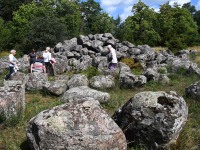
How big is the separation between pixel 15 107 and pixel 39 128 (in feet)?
7.67

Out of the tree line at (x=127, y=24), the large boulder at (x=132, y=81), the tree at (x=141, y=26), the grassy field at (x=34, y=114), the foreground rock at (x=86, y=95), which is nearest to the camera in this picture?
the grassy field at (x=34, y=114)

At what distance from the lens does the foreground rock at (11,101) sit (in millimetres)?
7832

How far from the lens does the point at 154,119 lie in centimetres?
643

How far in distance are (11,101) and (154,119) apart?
3406 mm

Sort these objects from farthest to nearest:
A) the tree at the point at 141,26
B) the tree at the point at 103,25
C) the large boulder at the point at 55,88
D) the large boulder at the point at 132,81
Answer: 1. the tree at the point at 103,25
2. the tree at the point at 141,26
3. the large boulder at the point at 132,81
4. the large boulder at the point at 55,88

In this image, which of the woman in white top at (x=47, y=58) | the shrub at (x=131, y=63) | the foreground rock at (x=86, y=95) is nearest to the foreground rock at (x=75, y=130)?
the foreground rock at (x=86, y=95)

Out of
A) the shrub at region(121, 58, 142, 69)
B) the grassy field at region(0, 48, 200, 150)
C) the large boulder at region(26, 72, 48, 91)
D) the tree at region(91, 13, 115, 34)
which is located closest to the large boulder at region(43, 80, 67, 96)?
the grassy field at region(0, 48, 200, 150)

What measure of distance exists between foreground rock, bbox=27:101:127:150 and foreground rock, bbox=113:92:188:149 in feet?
1.95

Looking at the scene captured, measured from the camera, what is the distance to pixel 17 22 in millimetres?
52688

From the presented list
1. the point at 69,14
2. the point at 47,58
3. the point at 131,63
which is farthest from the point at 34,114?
the point at 69,14

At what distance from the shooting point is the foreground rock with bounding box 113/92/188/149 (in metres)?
6.38

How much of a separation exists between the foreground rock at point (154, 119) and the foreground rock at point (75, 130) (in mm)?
595

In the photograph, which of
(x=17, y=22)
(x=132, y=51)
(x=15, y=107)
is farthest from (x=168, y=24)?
(x=15, y=107)

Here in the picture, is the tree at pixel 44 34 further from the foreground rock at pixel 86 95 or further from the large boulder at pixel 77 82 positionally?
the foreground rock at pixel 86 95
